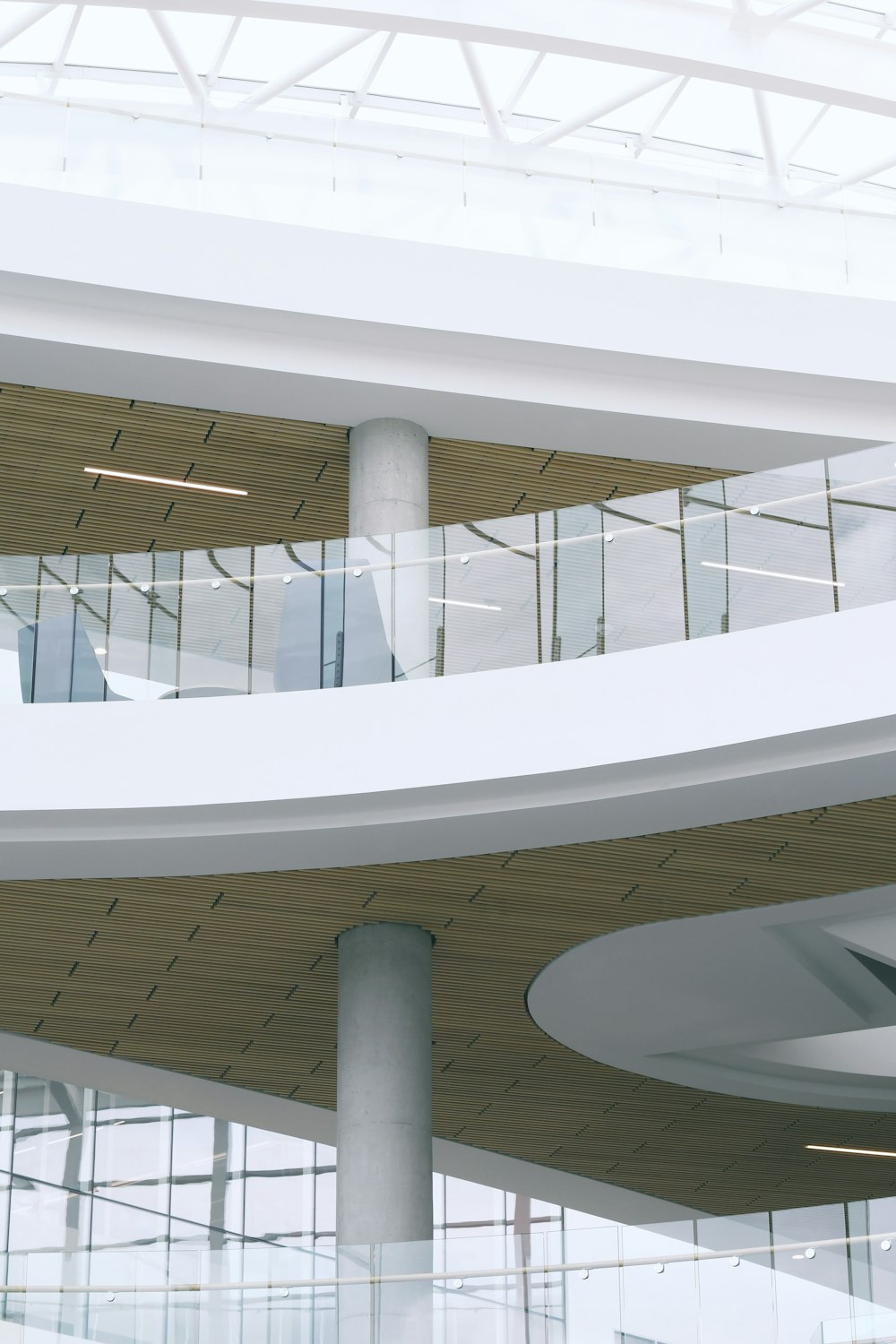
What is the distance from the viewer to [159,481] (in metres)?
14.5

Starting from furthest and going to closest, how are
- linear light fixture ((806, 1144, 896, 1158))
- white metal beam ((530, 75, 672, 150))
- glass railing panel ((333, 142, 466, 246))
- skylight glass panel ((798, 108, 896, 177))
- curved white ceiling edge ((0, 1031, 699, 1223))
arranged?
skylight glass panel ((798, 108, 896, 177)) → white metal beam ((530, 75, 672, 150)) → linear light fixture ((806, 1144, 896, 1158)) → glass railing panel ((333, 142, 466, 246)) → curved white ceiling edge ((0, 1031, 699, 1223))

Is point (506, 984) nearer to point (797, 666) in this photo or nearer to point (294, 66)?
point (797, 666)

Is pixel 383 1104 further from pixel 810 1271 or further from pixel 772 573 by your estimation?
pixel 772 573

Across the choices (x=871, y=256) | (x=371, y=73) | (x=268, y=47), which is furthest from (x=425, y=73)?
(x=871, y=256)

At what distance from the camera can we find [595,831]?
10688 millimetres

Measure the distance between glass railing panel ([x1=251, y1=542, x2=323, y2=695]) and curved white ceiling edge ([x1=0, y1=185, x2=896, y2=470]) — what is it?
2.68m

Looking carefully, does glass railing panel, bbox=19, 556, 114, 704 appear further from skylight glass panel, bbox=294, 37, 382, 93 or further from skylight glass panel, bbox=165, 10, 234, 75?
skylight glass panel, bbox=294, 37, 382, 93

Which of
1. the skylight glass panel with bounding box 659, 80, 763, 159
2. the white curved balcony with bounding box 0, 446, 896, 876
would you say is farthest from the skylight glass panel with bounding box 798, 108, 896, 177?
the white curved balcony with bounding box 0, 446, 896, 876

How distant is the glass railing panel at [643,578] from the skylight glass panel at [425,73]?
1145 cm

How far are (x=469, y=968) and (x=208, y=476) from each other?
449 centimetres

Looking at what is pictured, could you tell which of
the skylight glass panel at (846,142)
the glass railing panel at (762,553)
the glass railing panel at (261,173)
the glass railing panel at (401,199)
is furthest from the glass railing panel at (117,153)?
the skylight glass panel at (846,142)

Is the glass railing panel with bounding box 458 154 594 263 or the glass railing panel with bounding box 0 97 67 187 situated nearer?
the glass railing panel with bounding box 0 97 67 187

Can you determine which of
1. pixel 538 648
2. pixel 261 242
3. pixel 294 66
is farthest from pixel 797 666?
pixel 294 66

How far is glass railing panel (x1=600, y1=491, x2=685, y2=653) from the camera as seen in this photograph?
10.4 metres
